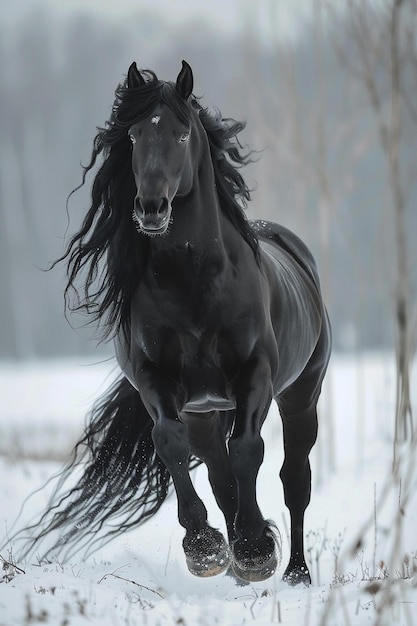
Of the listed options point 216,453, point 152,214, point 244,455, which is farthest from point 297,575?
point 152,214

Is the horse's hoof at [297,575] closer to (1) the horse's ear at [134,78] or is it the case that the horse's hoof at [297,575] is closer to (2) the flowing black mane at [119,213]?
(2) the flowing black mane at [119,213]

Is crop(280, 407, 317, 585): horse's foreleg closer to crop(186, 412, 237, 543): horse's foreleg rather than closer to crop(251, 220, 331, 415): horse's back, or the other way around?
crop(251, 220, 331, 415): horse's back

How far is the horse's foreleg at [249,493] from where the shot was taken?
12.6 ft

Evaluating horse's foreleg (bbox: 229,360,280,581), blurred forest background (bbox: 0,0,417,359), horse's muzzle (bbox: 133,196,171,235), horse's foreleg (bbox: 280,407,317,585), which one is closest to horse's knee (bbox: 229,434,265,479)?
horse's foreleg (bbox: 229,360,280,581)

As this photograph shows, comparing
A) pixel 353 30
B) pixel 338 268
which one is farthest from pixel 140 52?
pixel 353 30

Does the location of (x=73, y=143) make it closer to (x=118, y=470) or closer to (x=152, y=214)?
(x=118, y=470)

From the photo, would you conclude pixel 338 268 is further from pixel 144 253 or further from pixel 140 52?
pixel 144 253

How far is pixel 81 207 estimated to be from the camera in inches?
1212

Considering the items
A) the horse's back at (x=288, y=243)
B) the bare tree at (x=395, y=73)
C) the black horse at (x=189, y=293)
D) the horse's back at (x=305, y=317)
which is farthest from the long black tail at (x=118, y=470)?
the bare tree at (x=395, y=73)

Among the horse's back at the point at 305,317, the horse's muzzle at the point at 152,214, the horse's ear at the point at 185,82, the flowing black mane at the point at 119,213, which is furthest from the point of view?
the horse's back at the point at 305,317

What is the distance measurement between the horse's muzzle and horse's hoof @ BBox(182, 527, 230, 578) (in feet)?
4.29

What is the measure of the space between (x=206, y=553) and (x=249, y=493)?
0.31 metres

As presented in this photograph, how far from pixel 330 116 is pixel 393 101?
18369 millimetres

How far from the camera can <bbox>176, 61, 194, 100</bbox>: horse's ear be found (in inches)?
160
